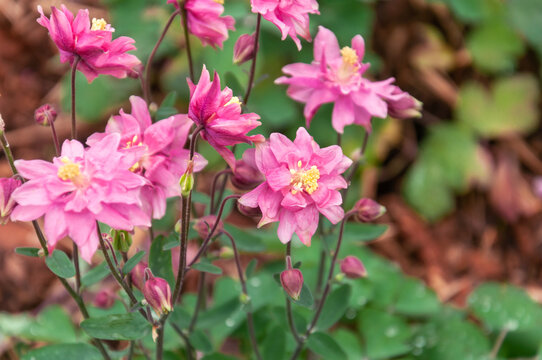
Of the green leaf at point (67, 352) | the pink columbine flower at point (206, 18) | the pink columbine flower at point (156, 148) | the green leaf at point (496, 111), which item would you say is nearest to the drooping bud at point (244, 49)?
the pink columbine flower at point (206, 18)

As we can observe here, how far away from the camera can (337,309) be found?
1.91 metres

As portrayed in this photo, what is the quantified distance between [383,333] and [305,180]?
3.70ft

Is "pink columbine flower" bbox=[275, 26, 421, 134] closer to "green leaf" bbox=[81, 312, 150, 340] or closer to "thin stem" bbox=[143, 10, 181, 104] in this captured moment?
"thin stem" bbox=[143, 10, 181, 104]

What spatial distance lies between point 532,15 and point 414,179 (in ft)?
3.56

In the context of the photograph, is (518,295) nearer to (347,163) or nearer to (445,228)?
(445,228)

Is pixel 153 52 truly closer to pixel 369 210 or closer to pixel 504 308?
pixel 369 210

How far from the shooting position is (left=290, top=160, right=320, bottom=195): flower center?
1.42m

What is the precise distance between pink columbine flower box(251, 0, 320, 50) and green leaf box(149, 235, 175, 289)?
1.98 feet

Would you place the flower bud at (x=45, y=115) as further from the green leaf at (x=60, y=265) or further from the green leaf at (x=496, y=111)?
the green leaf at (x=496, y=111)

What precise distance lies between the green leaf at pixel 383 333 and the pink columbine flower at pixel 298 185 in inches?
41.1

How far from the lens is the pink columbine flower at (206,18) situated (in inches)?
59.2

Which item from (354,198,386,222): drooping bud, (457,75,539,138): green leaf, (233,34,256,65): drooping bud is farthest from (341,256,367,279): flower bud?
(457,75,539,138): green leaf

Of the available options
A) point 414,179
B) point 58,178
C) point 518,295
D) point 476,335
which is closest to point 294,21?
point 58,178

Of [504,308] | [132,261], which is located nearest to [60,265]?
[132,261]
